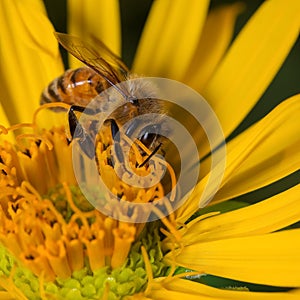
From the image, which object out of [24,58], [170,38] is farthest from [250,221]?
[24,58]

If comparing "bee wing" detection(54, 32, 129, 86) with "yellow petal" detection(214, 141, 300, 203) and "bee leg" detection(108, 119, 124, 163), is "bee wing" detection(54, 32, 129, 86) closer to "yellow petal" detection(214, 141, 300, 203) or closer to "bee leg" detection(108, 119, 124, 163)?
"bee leg" detection(108, 119, 124, 163)

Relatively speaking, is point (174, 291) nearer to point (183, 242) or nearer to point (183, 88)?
point (183, 242)

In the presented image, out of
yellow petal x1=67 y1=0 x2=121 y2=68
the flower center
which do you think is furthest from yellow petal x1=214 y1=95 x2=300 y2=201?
yellow petal x1=67 y1=0 x2=121 y2=68

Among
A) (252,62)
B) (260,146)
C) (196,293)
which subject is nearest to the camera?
(196,293)

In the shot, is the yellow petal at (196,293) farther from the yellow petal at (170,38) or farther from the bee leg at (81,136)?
the yellow petal at (170,38)

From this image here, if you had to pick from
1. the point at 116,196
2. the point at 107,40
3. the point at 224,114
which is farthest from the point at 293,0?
the point at 116,196

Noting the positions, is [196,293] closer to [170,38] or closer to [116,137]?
[116,137]
